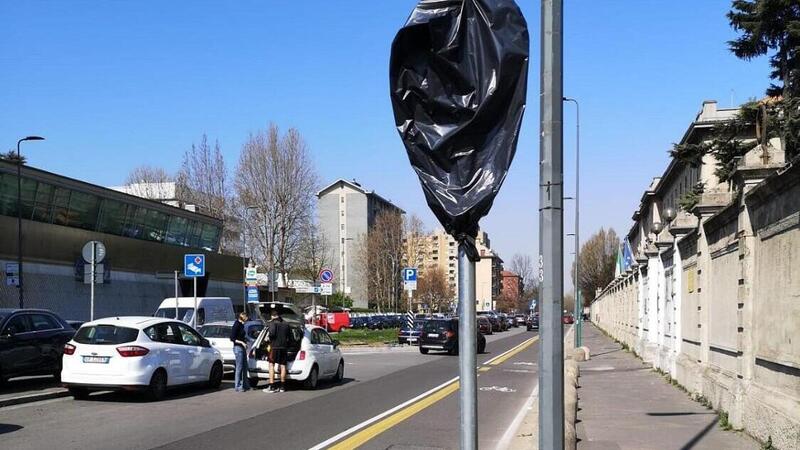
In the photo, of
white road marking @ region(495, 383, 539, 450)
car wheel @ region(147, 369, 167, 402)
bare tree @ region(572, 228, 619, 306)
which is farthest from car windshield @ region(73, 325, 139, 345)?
bare tree @ region(572, 228, 619, 306)

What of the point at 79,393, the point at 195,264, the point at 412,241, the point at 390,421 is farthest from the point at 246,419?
the point at 412,241

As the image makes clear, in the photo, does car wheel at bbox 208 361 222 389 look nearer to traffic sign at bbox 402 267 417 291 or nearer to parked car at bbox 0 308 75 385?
parked car at bbox 0 308 75 385

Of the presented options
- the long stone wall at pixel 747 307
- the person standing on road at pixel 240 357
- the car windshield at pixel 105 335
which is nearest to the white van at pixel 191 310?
the person standing on road at pixel 240 357

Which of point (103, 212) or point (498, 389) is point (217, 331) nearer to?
point (498, 389)

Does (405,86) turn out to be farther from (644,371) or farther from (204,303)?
(204,303)

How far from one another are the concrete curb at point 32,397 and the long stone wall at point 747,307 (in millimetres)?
12486

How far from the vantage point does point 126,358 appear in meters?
14.1

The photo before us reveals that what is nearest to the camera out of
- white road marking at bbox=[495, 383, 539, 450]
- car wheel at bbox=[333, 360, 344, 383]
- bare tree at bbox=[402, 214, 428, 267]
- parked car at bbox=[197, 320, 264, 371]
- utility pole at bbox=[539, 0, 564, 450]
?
utility pole at bbox=[539, 0, 564, 450]

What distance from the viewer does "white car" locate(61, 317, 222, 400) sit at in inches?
555

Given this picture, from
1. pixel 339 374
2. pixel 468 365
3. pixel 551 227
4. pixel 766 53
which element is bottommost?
pixel 339 374

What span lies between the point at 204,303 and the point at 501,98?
26.6 m

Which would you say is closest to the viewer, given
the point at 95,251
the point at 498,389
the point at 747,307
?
the point at 747,307

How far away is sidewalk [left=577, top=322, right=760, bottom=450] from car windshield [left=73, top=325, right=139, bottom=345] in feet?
28.6

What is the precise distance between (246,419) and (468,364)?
32.0 ft
